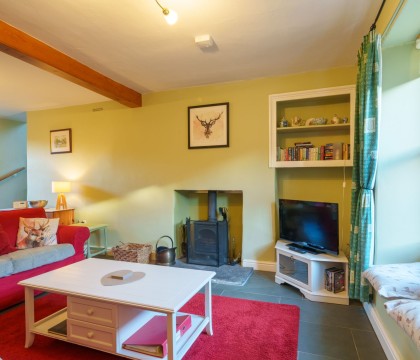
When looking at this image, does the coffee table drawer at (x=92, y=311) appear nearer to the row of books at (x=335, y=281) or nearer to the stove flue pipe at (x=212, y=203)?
the row of books at (x=335, y=281)

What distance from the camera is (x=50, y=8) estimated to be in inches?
78.2

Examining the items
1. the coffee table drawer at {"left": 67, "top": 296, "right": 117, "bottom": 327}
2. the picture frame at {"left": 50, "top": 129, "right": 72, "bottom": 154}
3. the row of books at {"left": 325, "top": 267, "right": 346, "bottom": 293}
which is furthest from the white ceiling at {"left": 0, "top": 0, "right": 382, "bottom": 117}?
the row of books at {"left": 325, "top": 267, "right": 346, "bottom": 293}

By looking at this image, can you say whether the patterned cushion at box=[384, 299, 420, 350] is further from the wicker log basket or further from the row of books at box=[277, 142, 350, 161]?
the wicker log basket

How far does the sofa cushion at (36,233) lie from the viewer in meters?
2.92

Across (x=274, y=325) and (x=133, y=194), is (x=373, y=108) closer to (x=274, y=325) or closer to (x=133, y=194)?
(x=274, y=325)

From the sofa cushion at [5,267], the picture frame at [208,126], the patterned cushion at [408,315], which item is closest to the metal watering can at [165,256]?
the picture frame at [208,126]

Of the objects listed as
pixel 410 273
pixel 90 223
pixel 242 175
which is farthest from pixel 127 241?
pixel 410 273

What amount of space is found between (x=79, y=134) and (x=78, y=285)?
10.8 feet

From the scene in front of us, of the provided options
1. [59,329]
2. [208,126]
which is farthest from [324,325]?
[208,126]

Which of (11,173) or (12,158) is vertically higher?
(12,158)

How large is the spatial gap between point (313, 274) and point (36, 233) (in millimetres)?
2998

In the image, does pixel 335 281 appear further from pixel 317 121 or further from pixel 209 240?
pixel 317 121

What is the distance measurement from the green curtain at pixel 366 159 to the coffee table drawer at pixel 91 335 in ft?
6.39

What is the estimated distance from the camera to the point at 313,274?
2.61 m
